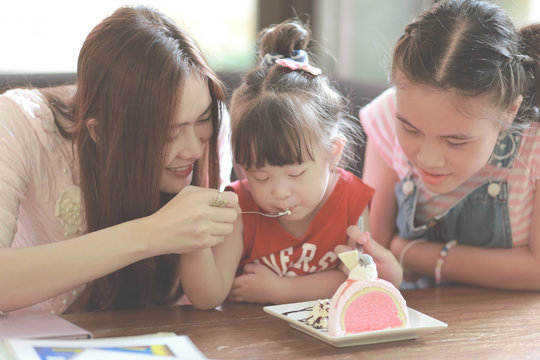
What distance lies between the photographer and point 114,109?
1.19 m

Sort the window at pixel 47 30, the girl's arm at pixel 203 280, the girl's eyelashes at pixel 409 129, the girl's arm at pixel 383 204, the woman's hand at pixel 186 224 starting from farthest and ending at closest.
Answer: the window at pixel 47 30 → the girl's arm at pixel 383 204 → the girl's eyelashes at pixel 409 129 → the girl's arm at pixel 203 280 → the woman's hand at pixel 186 224

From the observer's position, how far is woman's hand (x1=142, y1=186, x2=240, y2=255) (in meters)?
1.11

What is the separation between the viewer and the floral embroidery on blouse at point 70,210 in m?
1.35

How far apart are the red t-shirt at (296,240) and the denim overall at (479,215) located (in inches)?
9.5

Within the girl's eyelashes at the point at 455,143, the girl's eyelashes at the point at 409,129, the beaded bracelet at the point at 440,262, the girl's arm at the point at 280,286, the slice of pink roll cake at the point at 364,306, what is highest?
the girl's eyelashes at the point at 409,129

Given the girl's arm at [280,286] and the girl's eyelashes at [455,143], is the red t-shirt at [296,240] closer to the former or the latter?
the girl's arm at [280,286]

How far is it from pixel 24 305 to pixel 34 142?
336 millimetres

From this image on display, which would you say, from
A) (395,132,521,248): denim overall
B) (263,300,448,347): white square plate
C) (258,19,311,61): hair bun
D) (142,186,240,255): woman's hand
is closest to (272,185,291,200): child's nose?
(142,186,240,255): woman's hand

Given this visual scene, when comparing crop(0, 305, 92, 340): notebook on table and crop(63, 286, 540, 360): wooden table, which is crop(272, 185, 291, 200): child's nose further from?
crop(0, 305, 92, 340): notebook on table

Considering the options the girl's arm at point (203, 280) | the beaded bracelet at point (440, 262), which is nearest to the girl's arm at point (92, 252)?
the girl's arm at point (203, 280)

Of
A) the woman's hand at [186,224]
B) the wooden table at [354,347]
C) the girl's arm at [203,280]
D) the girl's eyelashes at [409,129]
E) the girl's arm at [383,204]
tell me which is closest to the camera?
the wooden table at [354,347]

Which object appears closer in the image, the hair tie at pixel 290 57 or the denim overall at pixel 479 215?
the hair tie at pixel 290 57

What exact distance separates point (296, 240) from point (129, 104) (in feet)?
1.43

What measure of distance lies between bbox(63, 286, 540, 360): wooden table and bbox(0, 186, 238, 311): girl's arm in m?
0.09
